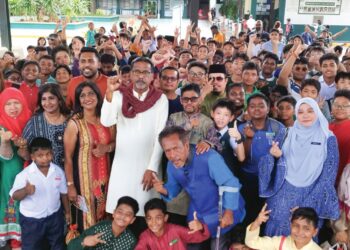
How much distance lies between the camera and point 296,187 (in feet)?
8.79

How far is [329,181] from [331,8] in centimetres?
1746

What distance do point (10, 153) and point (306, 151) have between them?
2.31m

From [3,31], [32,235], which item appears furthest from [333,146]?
[3,31]

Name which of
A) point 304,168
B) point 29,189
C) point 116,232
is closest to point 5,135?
point 29,189

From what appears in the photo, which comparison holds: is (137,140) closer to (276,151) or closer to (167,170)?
(167,170)

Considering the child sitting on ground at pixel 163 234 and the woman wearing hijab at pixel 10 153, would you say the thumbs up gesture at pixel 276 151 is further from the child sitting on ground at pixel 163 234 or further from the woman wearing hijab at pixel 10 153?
the woman wearing hijab at pixel 10 153

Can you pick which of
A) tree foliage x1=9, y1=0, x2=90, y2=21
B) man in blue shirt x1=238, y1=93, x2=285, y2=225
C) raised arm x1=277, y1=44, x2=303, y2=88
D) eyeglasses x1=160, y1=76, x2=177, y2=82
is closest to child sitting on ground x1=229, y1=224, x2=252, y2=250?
man in blue shirt x1=238, y1=93, x2=285, y2=225

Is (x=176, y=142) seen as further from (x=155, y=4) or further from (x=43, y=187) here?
(x=155, y=4)

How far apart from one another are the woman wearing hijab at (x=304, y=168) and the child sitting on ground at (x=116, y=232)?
1000 mm

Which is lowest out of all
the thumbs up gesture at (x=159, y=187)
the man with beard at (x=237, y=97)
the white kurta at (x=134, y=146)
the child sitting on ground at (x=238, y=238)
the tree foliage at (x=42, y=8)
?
the child sitting on ground at (x=238, y=238)

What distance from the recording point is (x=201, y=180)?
103 inches

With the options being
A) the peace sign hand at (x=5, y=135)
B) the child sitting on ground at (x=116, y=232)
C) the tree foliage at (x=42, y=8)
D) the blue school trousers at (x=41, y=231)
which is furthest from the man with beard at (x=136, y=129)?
the tree foliage at (x=42, y=8)

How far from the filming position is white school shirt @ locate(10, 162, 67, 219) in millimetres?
2973

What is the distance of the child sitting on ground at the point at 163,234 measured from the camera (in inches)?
108
